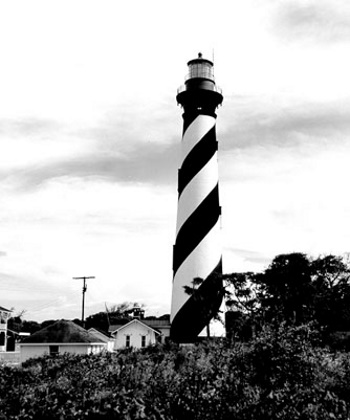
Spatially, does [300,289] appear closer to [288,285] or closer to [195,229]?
[288,285]

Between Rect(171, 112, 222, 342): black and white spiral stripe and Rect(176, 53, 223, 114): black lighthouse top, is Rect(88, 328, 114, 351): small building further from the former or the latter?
Rect(176, 53, 223, 114): black lighthouse top

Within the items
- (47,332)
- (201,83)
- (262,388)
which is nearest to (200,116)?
(201,83)

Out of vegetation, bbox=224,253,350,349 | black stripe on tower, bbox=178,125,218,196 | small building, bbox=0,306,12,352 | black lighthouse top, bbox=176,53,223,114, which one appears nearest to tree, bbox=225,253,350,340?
vegetation, bbox=224,253,350,349

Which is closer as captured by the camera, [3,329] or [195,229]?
[195,229]

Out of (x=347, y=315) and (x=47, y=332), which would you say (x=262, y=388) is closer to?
(x=347, y=315)

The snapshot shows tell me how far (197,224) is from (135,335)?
22.0m

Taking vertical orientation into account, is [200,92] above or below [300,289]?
above

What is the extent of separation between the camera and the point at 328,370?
42.0ft

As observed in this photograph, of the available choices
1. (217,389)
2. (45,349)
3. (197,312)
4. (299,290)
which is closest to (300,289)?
(299,290)

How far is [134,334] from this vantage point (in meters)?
50.0

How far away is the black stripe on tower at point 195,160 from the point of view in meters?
32.4

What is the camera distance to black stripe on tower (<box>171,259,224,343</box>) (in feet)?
101

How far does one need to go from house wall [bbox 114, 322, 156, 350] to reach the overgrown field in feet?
123

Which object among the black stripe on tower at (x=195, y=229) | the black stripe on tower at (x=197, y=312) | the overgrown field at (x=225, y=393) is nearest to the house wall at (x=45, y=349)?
the black stripe on tower at (x=197, y=312)
